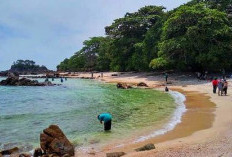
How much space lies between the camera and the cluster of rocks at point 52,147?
12133mm

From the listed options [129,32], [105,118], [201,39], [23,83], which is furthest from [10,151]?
[129,32]

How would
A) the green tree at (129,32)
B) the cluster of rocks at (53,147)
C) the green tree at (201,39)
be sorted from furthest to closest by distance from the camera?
the green tree at (129,32) < the green tree at (201,39) < the cluster of rocks at (53,147)

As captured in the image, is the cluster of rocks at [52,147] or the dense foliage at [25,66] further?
the dense foliage at [25,66]

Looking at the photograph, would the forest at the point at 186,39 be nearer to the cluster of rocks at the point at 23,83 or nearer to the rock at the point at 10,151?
the cluster of rocks at the point at 23,83

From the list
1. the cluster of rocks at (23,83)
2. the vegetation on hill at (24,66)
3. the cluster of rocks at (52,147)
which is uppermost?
the vegetation on hill at (24,66)

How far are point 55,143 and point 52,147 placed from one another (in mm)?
200

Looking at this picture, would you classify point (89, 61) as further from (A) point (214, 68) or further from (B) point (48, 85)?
(A) point (214, 68)

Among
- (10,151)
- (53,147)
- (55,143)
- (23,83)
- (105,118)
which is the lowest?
(10,151)

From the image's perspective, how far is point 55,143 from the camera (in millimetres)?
12305

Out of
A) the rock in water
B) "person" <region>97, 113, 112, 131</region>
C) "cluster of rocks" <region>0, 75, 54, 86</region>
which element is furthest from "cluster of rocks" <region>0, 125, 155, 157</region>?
"cluster of rocks" <region>0, 75, 54, 86</region>

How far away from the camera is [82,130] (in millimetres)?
17266

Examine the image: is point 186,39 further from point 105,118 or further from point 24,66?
point 24,66

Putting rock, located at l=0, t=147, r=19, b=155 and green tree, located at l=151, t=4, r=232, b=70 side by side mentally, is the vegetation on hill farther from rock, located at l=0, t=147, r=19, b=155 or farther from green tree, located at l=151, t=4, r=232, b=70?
rock, located at l=0, t=147, r=19, b=155

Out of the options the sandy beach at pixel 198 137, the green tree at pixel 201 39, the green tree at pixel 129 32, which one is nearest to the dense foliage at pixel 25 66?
the green tree at pixel 129 32
